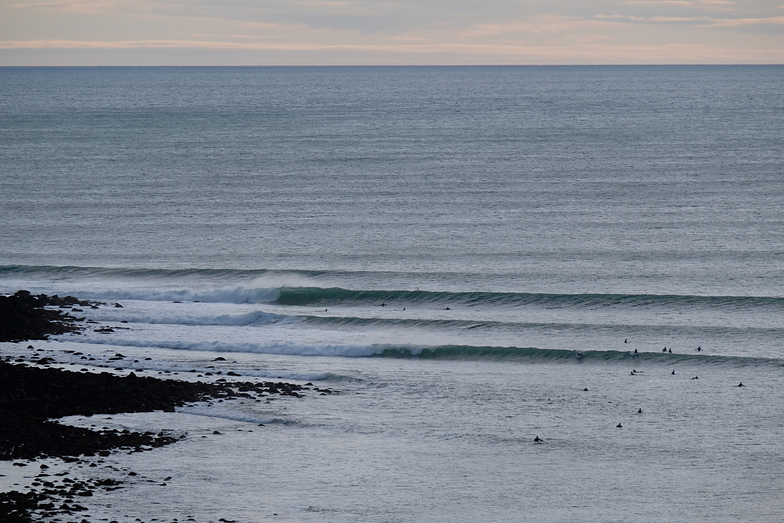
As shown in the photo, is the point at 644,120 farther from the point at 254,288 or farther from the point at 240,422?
the point at 240,422

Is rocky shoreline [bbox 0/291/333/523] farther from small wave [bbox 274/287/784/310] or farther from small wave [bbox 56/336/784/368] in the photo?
small wave [bbox 274/287/784/310]

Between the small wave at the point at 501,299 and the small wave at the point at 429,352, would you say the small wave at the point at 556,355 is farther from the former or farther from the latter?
the small wave at the point at 501,299

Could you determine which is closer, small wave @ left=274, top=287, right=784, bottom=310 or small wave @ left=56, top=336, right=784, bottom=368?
small wave @ left=56, top=336, right=784, bottom=368

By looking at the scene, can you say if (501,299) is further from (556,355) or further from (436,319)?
(556,355)

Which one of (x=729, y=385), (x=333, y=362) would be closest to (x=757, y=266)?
(x=729, y=385)

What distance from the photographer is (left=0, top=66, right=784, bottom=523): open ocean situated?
18.6 m

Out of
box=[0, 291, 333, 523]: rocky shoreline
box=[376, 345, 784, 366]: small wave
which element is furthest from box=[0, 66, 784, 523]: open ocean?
box=[0, 291, 333, 523]: rocky shoreline

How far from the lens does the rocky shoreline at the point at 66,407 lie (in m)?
16.9

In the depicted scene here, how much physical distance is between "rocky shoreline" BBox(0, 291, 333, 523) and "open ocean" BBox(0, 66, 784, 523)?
25.5 inches

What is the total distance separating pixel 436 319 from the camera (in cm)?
3142

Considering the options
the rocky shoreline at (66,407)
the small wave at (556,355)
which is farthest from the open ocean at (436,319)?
the rocky shoreline at (66,407)

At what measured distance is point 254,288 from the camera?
34906 millimetres

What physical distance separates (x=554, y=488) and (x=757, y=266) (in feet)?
73.2

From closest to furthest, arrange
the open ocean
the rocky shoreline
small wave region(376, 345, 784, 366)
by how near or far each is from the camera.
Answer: the rocky shoreline < the open ocean < small wave region(376, 345, 784, 366)
